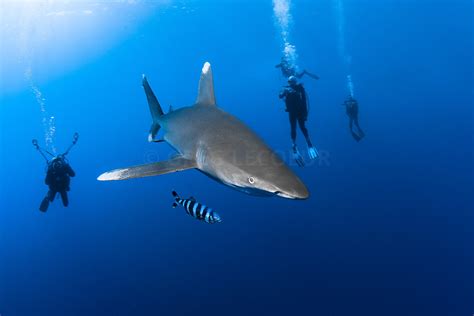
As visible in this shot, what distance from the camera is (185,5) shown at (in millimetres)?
43781

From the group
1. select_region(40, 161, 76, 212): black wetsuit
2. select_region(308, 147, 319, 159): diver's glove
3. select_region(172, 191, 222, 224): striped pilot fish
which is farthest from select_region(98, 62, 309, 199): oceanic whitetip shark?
select_region(40, 161, 76, 212): black wetsuit

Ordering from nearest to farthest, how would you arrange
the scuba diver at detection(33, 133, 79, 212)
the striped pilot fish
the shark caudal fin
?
the striped pilot fish → the shark caudal fin → the scuba diver at detection(33, 133, 79, 212)

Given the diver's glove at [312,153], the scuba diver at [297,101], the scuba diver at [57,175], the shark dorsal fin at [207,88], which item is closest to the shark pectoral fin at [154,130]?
the shark dorsal fin at [207,88]

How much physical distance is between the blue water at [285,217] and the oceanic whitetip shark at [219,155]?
26.7 ft

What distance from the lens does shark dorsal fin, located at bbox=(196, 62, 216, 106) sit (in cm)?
484

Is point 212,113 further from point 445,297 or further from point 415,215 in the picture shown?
point 415,215

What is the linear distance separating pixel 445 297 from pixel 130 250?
1637 centimetres

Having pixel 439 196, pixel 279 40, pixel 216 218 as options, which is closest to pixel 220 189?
pixel 439 196

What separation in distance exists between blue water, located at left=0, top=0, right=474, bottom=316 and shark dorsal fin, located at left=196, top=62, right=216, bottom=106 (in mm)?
7971

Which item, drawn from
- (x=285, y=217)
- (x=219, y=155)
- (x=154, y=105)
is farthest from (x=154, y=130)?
(x=285, y=217)

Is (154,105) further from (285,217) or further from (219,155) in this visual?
(285,217)

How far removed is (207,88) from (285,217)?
12.4 m

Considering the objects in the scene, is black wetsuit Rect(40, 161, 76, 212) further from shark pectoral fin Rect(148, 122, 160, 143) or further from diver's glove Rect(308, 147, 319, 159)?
diver's glove Rect(308, 147, 319, 159)

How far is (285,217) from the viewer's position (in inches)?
634
